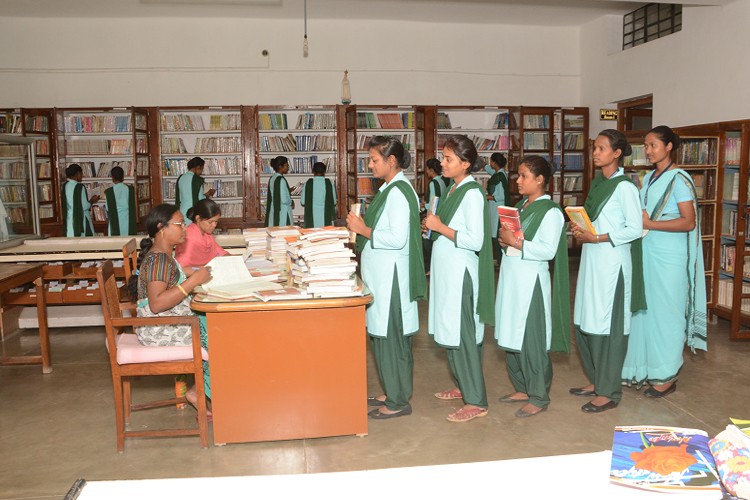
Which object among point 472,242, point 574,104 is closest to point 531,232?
point 472,242

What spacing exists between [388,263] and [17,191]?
4310mm

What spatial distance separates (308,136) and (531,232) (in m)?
6.83

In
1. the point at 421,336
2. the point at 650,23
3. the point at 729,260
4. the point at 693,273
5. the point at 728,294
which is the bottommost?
the point at 421,336

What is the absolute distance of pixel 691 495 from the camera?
126cm

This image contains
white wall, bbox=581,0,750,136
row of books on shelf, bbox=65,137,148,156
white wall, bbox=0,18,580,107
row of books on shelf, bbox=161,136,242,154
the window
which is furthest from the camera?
row of books on shelf, bbox=161,136,242,154

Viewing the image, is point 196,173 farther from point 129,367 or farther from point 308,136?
point 129,367

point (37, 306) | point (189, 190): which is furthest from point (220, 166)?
point (37, 306)

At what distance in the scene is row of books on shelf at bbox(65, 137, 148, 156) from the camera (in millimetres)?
9719

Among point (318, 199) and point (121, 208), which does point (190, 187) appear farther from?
point (318, 199)

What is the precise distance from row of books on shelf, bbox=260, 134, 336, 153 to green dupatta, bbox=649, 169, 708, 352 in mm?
6461

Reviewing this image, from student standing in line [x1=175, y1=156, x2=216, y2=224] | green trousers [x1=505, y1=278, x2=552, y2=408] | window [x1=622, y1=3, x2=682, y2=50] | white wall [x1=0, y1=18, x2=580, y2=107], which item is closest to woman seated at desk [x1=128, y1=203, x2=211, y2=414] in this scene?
green trousers [x1=505, y1=278, x2=552, y2=408]

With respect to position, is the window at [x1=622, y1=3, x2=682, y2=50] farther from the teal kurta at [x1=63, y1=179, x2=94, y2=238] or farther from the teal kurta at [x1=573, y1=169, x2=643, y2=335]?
the teal kurta at [x1=63, y1=179, x2=94, y2=238]

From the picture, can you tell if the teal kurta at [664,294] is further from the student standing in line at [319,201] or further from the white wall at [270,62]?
the white wall at [270,62]

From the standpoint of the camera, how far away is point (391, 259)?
3.63 m
